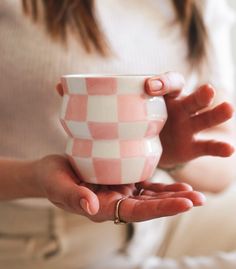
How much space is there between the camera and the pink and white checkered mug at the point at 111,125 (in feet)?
1.50

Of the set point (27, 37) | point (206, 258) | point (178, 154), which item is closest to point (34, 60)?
point (27, 37)

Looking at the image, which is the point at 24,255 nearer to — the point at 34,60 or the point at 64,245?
the point at 64,245

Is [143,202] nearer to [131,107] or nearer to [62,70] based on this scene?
[131,107]

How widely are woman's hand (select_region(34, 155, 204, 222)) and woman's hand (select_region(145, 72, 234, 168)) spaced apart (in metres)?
0.07

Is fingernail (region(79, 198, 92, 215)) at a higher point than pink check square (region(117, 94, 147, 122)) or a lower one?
lower

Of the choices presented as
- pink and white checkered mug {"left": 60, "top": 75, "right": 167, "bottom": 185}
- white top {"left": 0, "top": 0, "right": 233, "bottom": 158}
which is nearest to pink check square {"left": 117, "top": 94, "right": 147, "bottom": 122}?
pink and white checkered mug {"left": 60, "top": 75, "right": 167, "bottom": 185}

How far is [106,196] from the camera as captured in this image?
1.58 feet

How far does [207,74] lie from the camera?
885mm

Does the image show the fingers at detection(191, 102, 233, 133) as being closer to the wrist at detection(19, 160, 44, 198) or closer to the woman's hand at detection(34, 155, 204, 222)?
the woman's hand at detection(34, 155, 204, 222)

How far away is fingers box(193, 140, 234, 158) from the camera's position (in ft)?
1.82

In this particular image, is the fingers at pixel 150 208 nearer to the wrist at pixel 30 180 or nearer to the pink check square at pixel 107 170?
the pink check square at pixel 107 170

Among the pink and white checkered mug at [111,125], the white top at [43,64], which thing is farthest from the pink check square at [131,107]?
the white top at [43,64]

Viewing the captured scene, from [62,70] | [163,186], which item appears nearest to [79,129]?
[163,186]

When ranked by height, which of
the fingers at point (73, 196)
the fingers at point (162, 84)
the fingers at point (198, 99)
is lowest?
the fingers at point (73, 196)
